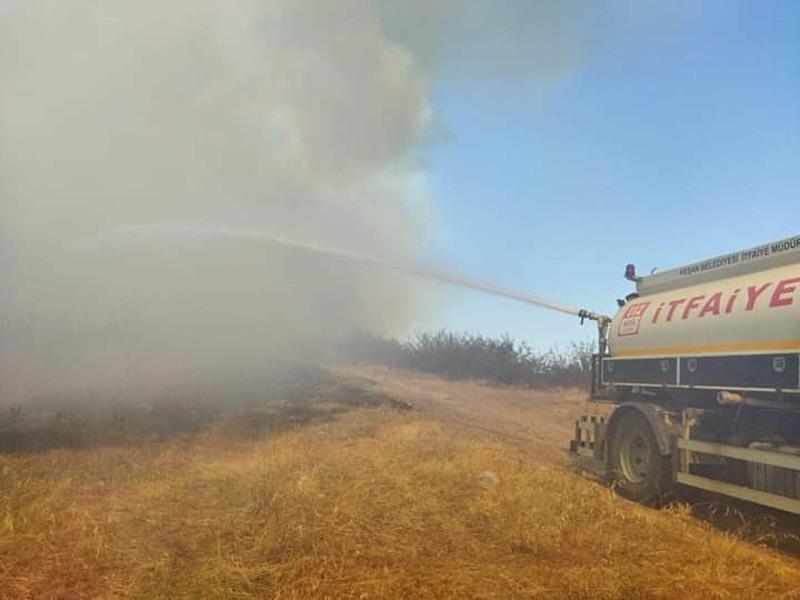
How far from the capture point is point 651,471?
916 centimetres

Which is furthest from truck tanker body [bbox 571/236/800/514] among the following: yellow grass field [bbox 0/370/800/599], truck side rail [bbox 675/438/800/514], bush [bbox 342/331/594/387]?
bush [bbox 342/331/594/387]

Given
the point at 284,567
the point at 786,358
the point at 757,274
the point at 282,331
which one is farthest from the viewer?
the point at 282,331

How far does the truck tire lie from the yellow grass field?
56 cm

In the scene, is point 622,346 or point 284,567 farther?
point 622,346

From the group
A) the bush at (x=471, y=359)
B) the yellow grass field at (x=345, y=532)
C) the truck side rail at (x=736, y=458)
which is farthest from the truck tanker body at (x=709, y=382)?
the bush at (x=471, y=359)

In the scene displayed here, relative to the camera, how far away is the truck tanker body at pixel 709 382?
24.9ft

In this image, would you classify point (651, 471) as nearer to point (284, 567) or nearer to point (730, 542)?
point (730, 542)

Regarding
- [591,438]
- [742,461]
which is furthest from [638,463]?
[742,461]

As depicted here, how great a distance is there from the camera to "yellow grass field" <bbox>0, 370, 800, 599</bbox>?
5.29 metres

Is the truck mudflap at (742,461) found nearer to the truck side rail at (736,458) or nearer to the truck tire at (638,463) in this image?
the truck side rail at (736,458)

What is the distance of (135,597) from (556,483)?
5148 millimetres

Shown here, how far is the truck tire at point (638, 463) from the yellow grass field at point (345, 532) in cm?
56

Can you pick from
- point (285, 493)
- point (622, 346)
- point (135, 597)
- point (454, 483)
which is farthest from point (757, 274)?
point (135, 597)

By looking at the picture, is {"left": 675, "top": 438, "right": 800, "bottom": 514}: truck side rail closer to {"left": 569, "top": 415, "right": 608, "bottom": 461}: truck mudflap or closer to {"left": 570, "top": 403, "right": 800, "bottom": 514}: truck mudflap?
{"left": 570, "top": 403, "right": 800, "bottom": 514}: truck mudflap
